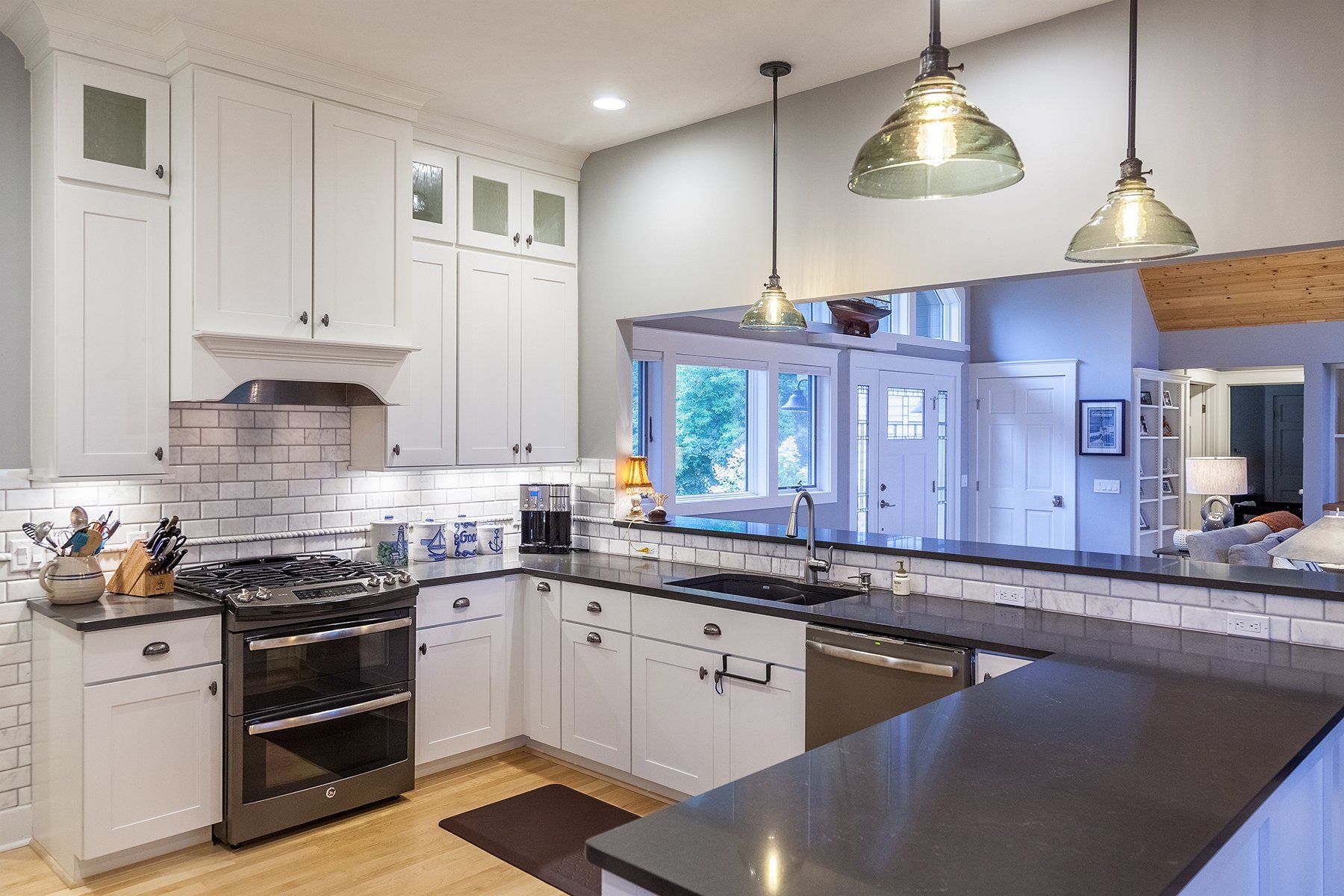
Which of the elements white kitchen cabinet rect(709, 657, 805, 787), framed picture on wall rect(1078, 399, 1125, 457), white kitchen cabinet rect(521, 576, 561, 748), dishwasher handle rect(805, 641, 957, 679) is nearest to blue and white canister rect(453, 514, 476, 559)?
white kitchen cabinet rect(521, 576, 561, 748)

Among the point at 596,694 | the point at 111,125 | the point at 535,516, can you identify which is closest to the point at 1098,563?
the point at 596,694

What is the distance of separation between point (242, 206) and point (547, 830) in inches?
101

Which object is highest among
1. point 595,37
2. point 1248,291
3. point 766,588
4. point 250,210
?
point 595,37

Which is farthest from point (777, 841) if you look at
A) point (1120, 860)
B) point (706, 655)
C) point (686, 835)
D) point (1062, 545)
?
point (1062, 545)

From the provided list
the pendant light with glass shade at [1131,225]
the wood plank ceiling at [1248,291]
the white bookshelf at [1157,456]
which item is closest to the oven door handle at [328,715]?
the pendant light with glass shade at [1131,225]

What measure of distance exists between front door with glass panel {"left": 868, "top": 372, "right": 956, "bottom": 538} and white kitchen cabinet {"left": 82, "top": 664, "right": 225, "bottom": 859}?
18.1ft

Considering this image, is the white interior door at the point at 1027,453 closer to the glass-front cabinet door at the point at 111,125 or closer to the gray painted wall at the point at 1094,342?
the gray painted wall at the point at 1094,342

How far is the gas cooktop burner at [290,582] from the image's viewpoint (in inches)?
129

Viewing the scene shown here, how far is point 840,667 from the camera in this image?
9.72 ft

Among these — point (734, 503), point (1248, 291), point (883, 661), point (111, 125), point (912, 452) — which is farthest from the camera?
point (912, 452)

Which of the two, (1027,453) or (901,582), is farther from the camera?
(1027,453)

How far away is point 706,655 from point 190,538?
83.7 inches

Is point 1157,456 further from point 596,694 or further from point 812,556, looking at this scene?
point 596,694

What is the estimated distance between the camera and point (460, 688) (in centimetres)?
398
